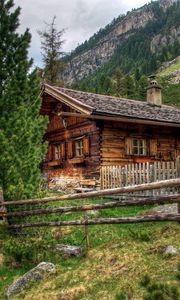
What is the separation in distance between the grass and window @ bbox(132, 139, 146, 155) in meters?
11.4

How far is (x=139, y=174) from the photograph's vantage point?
15.9 m

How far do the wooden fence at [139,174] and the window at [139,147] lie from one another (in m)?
4.61

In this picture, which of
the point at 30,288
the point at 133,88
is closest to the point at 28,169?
the point at 30,288

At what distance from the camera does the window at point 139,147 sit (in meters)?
21.9

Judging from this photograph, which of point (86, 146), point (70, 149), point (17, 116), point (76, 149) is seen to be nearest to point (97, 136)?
point (86, 146)

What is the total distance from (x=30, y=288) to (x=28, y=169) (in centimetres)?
358

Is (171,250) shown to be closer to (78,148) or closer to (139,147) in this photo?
(139,147)

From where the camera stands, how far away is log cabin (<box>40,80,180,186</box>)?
66.9ft

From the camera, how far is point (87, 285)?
6930 mm

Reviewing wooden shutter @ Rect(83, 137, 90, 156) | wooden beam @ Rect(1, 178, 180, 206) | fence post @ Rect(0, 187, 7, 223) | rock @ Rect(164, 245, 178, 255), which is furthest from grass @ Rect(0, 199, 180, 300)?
wooden shutter @ Rect(83, 137, 90, 156)

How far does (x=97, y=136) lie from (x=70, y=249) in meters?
11.8

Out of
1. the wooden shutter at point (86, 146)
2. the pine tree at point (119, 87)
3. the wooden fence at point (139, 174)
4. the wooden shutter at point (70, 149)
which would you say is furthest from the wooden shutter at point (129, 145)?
the pine tree at point (119, 87)

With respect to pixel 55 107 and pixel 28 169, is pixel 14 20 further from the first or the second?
pixel 55 107

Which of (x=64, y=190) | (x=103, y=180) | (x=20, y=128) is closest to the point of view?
(x=20, y=128)
